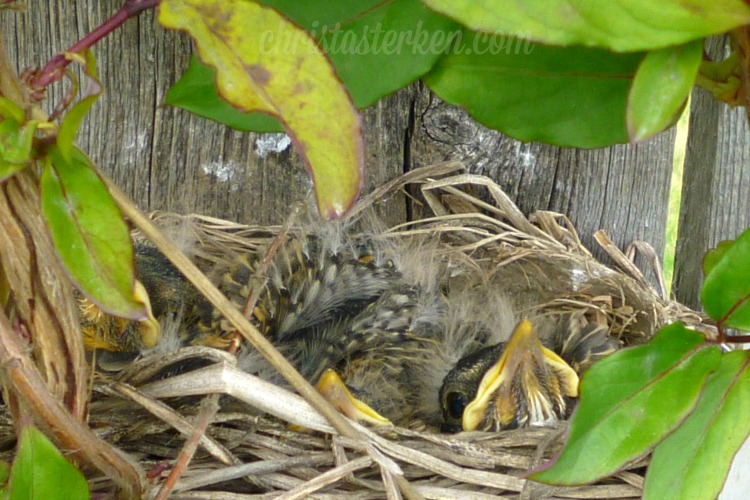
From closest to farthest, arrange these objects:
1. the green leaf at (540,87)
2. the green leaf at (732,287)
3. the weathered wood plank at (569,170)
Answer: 1. the green leaf at (732,287)
2. the green leaf at (540,87)
3. the weathered wood plank at (569,170)

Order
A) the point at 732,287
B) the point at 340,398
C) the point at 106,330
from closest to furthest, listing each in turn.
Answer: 1. the point at 732,287
2. the point at 340,398
3. the point at 106,330

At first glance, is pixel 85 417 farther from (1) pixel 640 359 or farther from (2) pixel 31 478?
(1) pixel 640 359

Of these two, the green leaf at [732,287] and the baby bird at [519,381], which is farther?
the baby bird at [519,381]

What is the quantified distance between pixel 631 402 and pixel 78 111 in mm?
401

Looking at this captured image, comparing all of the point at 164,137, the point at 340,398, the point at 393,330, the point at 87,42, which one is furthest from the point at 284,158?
the point at 87,42

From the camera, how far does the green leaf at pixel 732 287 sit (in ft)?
1.90

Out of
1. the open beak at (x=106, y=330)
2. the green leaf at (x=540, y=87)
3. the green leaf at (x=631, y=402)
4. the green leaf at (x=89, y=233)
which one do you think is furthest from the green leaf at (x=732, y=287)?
the open beak at (x=106, y=330)

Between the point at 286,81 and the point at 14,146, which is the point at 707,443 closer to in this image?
the point at 286,81

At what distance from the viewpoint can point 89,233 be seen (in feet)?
1.69

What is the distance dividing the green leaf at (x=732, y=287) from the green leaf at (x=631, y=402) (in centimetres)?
3

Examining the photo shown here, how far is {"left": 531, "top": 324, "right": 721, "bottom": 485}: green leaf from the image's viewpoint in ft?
1.84

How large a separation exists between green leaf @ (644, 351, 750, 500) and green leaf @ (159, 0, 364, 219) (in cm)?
29

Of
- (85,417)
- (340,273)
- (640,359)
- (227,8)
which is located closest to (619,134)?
(640,359)

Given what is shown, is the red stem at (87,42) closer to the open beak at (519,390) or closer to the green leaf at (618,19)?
the green leaf at (618,19)
